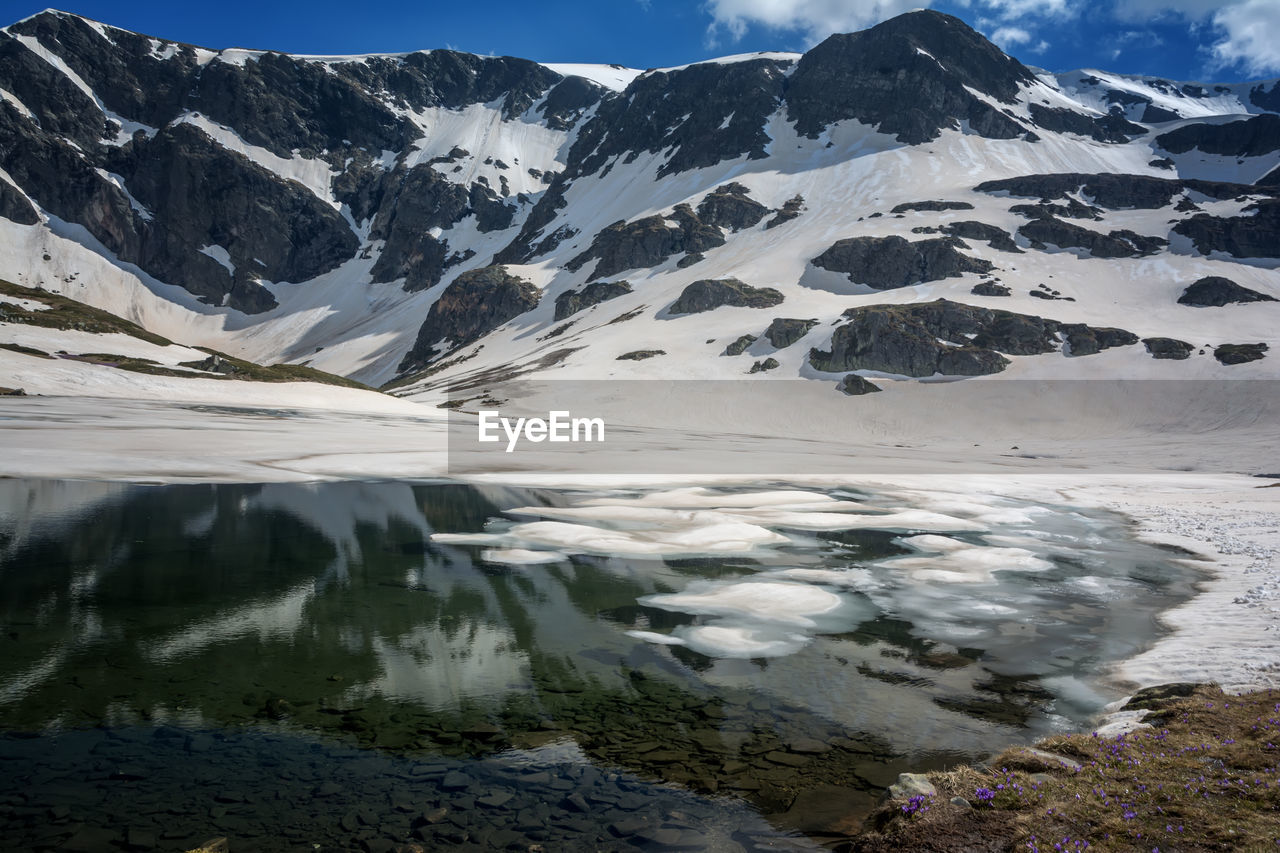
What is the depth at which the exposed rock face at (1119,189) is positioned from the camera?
12744cm

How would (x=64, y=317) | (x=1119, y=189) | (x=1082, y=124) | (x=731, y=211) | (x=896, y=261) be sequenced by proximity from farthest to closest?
(x=1082, y=124)
(x=731, y=211)
(x=1119, y=189)
(x=896, y=261)
(x=64, y=317)

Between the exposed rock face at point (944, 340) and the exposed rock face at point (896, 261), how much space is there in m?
21.5

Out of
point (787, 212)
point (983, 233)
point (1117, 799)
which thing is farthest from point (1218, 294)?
point (1117, 799)

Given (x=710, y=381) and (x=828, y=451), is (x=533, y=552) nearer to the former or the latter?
(x=828, y=451)

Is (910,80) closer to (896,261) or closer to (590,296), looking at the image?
(896,261)

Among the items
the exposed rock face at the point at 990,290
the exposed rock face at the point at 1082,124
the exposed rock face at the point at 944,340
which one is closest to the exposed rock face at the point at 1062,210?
the exposed rock face at the point at 990,290

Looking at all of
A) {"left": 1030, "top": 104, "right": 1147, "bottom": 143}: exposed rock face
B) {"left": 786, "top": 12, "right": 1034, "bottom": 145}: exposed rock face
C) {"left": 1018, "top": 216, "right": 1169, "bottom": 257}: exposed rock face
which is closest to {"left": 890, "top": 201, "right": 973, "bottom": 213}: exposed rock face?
{"left": 1018, "top": 216, "right": 1169, "bottom": 257}: exposed rock face

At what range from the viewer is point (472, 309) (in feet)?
513

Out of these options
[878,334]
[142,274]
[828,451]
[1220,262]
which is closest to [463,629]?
[828,451]

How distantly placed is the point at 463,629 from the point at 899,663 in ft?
25.8

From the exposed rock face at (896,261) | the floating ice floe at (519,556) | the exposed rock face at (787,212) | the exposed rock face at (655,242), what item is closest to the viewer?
the floating ice floe at (519,556)

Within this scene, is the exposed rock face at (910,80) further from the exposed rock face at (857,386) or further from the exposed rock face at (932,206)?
the exposed rock face at (857,386)

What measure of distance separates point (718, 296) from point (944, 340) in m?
38.9

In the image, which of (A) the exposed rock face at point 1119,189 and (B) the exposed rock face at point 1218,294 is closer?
(B) the exposed rock face at point 1218,294
